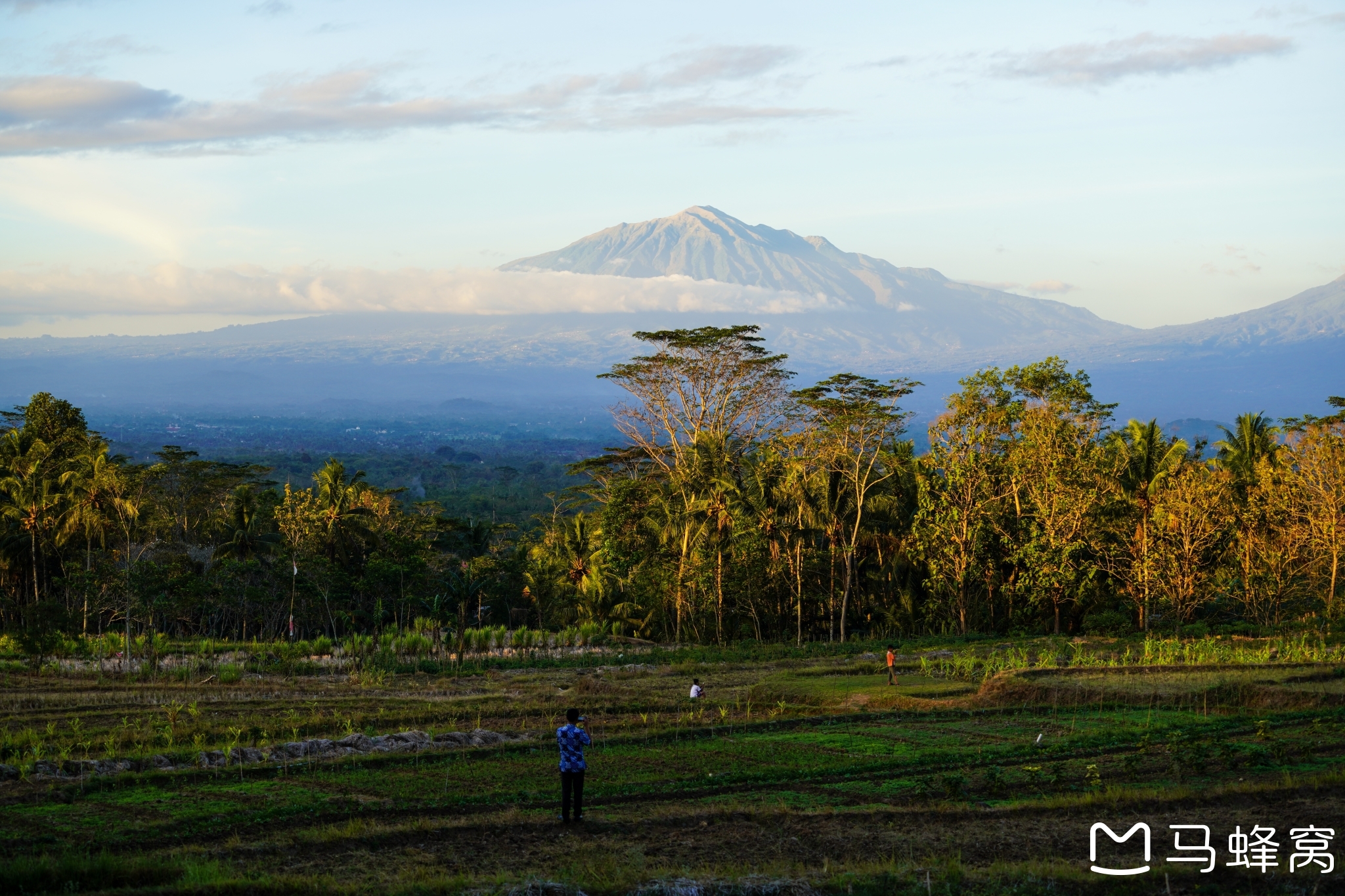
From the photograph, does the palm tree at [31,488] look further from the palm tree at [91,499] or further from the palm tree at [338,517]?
the palm tree at [338,517]

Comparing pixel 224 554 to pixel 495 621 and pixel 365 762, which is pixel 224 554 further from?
pixel 365 762

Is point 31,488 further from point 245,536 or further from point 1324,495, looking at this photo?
point 1324,495

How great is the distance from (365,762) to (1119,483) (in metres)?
26.2

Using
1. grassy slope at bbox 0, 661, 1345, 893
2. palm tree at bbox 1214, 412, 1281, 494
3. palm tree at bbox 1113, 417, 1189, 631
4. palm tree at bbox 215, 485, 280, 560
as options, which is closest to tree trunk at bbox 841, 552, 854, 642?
palm tree at bbox 1113, 417, 1189, 631

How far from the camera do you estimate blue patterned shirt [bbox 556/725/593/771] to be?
12.6 meters

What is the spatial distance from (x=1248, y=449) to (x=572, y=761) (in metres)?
36.6

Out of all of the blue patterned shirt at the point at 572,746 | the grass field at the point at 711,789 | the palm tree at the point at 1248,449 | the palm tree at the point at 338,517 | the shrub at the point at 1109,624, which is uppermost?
the palm tree at the point at 1248,449

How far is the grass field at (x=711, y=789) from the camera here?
10.8 m

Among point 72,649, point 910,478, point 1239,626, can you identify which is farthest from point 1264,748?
point 72,649

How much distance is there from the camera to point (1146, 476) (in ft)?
110

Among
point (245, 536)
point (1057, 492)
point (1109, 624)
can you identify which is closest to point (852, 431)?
point (1057, 492)

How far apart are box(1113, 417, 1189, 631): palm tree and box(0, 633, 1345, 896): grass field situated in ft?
29.3

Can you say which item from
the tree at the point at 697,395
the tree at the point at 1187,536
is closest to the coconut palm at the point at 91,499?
the tree at the point at 697,395

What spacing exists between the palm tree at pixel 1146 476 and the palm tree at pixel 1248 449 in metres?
5.50
